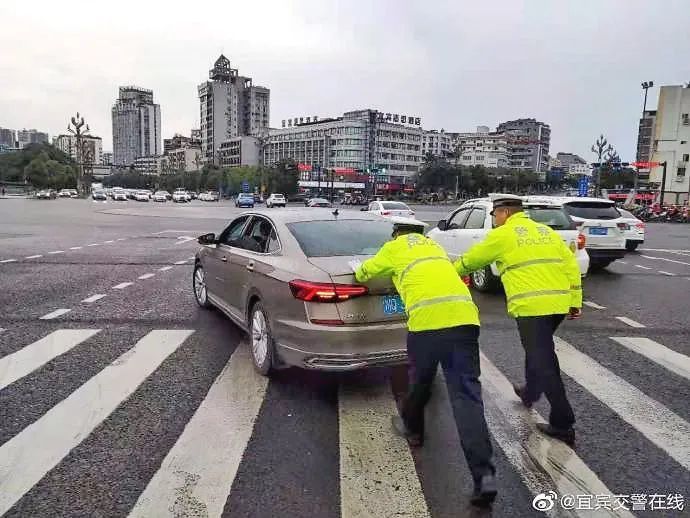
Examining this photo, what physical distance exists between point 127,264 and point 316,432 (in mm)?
9294

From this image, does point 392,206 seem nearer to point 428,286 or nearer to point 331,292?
point 331,292

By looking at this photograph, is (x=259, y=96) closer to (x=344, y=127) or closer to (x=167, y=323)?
(x=344, y=127)

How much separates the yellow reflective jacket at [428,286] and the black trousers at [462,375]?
0.07 metres

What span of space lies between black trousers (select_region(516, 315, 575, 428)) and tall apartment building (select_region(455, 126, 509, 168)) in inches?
5783

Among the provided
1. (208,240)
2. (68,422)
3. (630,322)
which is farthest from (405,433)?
(630,322)

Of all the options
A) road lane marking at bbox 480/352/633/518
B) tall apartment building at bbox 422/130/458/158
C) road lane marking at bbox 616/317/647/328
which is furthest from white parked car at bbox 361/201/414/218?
tall apartment building at bbox 422/130/458/158

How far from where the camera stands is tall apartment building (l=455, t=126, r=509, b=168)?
6240 inches

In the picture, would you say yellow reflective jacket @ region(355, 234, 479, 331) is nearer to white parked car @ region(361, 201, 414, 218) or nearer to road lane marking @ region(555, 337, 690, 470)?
road lane marking @ region(555, 337, 690, 470)

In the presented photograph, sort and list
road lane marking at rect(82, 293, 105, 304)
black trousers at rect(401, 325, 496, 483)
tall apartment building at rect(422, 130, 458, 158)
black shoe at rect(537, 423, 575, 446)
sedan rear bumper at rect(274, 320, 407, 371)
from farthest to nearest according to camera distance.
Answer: tall apartment building at rect(422, 130, 458, 158)
road lane marking at rect(82, 293, 105, 304)
sedan rear bumper at rect(274, 320, 407, 371)
black shoe at rect(537, 423, 575, 446)
black trousers at rect(401, 325, 496, 483)

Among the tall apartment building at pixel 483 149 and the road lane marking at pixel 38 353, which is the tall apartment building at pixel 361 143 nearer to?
the tall apartment building at pixel 483 149

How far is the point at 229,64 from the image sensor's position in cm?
17475

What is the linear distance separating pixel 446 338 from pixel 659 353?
4038 mm

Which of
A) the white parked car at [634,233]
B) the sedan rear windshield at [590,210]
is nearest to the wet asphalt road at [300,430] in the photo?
the sedan rear windshield at [590,210]

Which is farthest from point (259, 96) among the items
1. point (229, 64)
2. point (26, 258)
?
point (26, 258)
